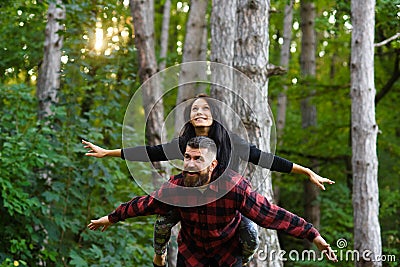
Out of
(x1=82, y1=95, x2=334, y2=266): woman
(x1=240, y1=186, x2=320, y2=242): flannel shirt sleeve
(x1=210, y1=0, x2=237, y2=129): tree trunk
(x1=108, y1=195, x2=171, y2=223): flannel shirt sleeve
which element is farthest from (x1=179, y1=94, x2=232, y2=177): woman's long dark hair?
(x1=210, y1=0, x2=237, y2=129): tree trunk

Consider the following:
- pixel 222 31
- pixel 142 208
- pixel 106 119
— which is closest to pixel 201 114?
pixel 142 208

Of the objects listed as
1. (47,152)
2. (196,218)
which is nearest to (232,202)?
(196,218)

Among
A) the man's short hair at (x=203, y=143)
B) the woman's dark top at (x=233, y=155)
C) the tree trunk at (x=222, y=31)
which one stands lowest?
the woman's dark top at (x=233, y=155)

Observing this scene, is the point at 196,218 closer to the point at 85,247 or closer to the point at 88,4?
the point at 85,247

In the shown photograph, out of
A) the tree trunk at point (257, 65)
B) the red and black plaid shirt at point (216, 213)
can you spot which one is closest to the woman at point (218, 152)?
the red and black plaid shirt at point (216, 213)

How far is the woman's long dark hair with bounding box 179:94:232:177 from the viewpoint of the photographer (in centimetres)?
359

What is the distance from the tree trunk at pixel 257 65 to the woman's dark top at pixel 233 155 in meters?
1.61

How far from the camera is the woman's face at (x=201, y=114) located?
→ 143 inches

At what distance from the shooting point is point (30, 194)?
6695 mm

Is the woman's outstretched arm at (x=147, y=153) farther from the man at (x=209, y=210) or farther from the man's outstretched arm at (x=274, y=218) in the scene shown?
the man's outstretched arm at (x=274, y=218)

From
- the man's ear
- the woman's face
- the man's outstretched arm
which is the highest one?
the woman's face

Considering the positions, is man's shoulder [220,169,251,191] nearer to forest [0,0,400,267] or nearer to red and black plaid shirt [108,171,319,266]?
red and black plaid shirt [108,171,319,266]

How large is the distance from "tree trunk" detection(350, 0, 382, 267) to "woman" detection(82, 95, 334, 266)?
3597 millimetres

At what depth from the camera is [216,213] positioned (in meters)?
3.56
